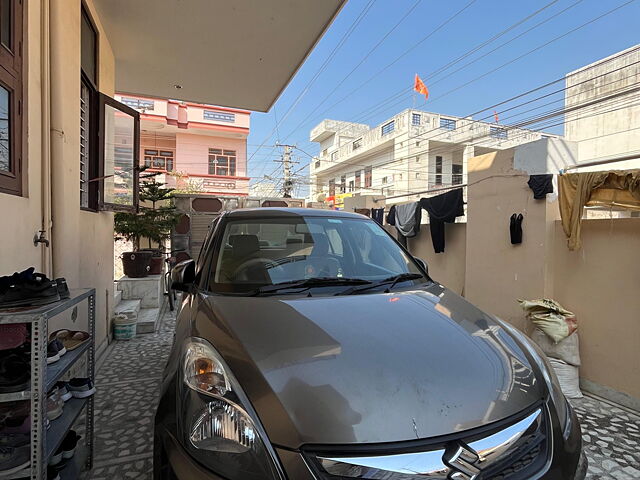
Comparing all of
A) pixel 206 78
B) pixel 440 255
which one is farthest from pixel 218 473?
pixel 206 78

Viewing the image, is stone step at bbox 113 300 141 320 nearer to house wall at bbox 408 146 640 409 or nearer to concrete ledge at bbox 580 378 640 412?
house wall at bbox 408 146 640 409

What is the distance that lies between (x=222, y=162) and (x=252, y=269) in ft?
75.6

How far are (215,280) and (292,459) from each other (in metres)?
1.23

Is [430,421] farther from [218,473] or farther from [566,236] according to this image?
[566,236]

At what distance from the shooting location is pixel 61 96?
9.77ft

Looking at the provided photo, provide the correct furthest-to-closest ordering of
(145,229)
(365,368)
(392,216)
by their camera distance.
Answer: (392,216) < (145,229) < (365,368)

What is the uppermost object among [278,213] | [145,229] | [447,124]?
[447,124]

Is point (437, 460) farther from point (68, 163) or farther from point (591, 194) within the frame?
point (68, 163)

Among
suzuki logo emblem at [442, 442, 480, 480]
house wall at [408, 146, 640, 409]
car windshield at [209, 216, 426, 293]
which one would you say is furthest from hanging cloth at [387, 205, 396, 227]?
suzuki logo emblem at [442, 442, 480, 480]

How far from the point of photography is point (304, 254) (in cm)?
241

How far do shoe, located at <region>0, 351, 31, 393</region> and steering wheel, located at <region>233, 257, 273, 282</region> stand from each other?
1.02 meters

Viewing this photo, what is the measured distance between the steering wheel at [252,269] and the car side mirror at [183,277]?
1.12ft

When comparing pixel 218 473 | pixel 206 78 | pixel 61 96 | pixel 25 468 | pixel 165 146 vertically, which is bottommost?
pixel 25 468

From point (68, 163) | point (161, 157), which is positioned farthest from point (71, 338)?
point (161, 157)
